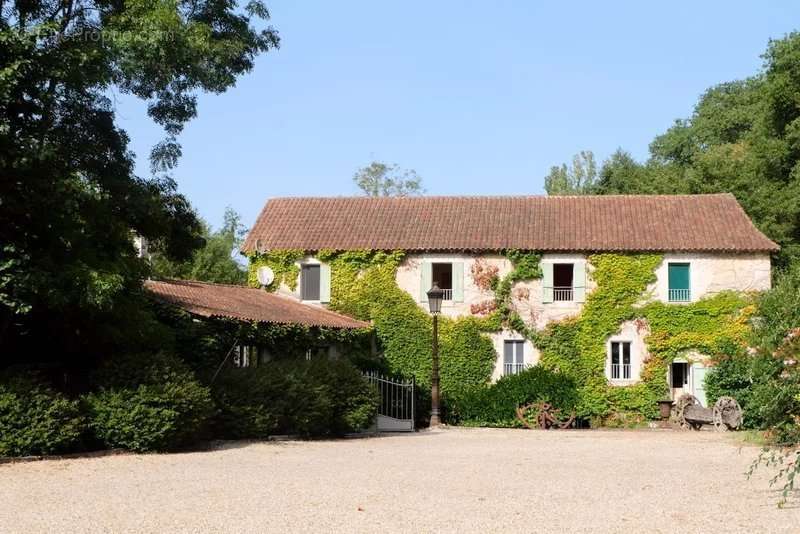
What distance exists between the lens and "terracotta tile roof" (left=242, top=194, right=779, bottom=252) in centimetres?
2922

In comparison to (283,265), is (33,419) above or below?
below

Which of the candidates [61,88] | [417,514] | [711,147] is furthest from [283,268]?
[711,147]

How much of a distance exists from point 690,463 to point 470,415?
39.1 ft

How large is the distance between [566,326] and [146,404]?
16.6 meters

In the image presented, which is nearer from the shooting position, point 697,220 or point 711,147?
point 697,220

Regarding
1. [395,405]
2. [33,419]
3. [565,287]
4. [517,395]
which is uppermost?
[565,287]

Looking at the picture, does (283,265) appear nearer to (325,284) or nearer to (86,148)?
(325,284)

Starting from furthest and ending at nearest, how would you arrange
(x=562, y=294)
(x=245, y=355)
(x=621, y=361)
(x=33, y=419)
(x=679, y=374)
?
1. (x=562, y=294)
2. (x=679, y=374)
3. (x=621, y=361)
4. (x=245, y=355)
5. (x=33, y=419)

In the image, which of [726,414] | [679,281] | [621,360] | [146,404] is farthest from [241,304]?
[726,414]

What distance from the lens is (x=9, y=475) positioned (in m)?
12.5

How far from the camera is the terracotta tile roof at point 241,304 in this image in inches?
834

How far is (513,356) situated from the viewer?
29.6 m

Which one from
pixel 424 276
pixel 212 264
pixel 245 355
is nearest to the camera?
pixel 245 355

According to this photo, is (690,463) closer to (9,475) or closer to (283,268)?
(9,475)
